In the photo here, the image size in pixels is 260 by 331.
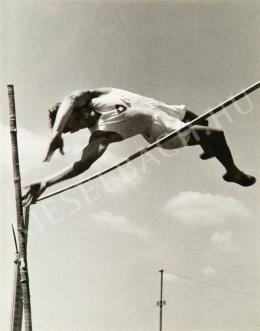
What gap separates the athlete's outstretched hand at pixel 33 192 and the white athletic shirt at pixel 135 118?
0.96 metres

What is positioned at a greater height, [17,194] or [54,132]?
[54,132]

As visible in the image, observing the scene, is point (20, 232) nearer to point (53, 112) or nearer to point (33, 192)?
point (33, 192)

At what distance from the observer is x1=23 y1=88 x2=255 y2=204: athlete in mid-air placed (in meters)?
6.02

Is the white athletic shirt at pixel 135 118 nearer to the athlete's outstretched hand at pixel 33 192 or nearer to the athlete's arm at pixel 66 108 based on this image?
the athlete's arm at pixel 66 108

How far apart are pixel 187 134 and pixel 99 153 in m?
1.08

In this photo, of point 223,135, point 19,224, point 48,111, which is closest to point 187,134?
point 223,135

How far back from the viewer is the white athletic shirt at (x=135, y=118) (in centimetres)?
602

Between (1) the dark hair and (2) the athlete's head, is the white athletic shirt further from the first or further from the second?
(1) the dark hair

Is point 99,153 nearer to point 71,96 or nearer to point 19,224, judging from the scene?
point 71,96

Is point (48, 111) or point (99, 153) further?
point (48, 111)

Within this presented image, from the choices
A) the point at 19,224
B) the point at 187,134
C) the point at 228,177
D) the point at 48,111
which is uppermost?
the point at 48,111

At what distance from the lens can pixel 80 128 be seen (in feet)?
21.0

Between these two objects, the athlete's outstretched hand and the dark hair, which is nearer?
the athlete's outstretched hand

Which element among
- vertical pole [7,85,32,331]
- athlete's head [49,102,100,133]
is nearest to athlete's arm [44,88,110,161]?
athlete's head [49,102,100,133]
